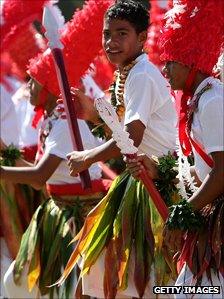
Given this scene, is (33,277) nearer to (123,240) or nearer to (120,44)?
(123,240)

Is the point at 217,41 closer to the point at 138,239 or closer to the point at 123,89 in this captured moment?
the point at 123,89

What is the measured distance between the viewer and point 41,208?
668cm

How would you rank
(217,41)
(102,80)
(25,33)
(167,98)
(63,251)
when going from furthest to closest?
(102,80) < (25,33) < (63,251) < (167,98) < (217,41)

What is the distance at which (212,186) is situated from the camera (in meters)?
4.56

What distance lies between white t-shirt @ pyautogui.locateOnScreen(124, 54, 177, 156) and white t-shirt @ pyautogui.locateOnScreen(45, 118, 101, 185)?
2.48 feet

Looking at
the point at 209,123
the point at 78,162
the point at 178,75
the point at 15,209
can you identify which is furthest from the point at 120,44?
the point at 15,209

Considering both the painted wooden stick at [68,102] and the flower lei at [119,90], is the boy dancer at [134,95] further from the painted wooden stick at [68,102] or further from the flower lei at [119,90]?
the painted wooden stick at [68,102]

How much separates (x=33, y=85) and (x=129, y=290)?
159cm

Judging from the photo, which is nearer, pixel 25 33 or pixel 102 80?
pixel 25 33

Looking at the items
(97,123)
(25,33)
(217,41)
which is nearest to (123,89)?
(97,123)

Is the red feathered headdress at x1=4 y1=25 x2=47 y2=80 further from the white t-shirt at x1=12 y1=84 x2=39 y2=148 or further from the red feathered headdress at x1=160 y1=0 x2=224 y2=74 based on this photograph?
the red feathered headdress at x1=160 y1=0 x2=224 y2=74

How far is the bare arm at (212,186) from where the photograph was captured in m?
4.54

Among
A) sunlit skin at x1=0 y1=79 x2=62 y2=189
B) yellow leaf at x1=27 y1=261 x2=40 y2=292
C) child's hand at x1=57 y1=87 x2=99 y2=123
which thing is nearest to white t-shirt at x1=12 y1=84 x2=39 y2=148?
sunlit skin at x1=0 y1=79 x2=62 y2=189

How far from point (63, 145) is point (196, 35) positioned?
1.61m
